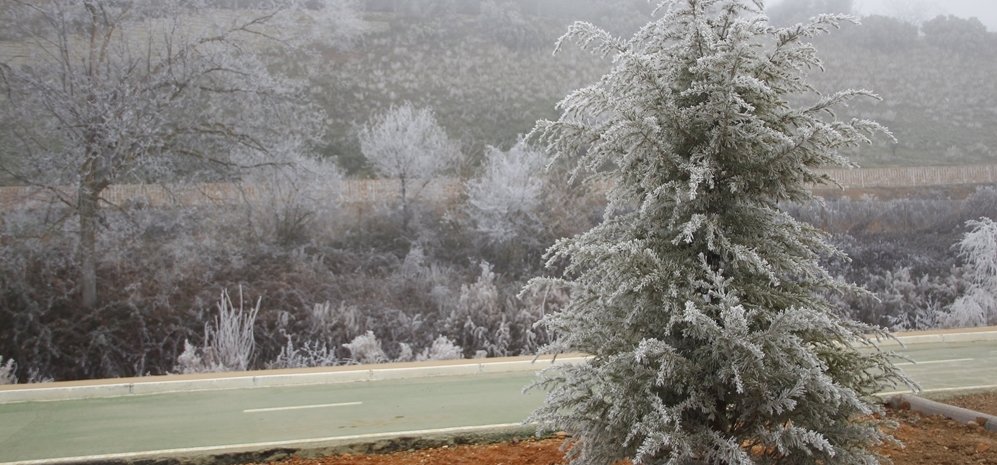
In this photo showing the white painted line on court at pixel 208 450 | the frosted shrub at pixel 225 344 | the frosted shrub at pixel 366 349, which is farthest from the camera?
the frosted shrub at pixel 366 349

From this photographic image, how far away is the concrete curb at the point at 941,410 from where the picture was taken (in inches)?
273

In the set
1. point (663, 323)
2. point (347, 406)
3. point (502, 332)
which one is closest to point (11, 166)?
point (347, 406)

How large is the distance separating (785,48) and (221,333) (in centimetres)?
829

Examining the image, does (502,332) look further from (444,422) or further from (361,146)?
(444,422)

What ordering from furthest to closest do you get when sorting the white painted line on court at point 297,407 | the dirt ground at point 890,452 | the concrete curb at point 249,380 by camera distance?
1. the concrete curb at point 249,380
2. the white painted line on court at point 297,407
3. the dirt ground at point 890,452

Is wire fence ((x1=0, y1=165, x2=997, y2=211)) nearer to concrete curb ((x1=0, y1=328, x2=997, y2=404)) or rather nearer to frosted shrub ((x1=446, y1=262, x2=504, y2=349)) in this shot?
frosted shrub ((x1=446, y1=262, x2=504, y2=349))

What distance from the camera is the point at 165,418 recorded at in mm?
8562

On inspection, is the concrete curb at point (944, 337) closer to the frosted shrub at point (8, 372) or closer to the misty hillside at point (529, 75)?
the misty hillside at point (529, 75)

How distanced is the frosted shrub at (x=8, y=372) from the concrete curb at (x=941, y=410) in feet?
29.7

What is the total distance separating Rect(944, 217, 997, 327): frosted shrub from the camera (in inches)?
553

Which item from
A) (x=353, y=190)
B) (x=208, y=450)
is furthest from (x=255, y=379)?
(x=208, y=450)

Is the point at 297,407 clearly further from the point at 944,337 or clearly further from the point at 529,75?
the point at 944,337

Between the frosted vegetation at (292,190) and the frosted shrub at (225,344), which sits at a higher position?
the frosted vegetation at (292,190)

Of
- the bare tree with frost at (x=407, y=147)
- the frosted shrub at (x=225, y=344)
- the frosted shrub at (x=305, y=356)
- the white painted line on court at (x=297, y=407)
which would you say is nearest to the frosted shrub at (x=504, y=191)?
the bare tree with frost at (x=407, y=147)
